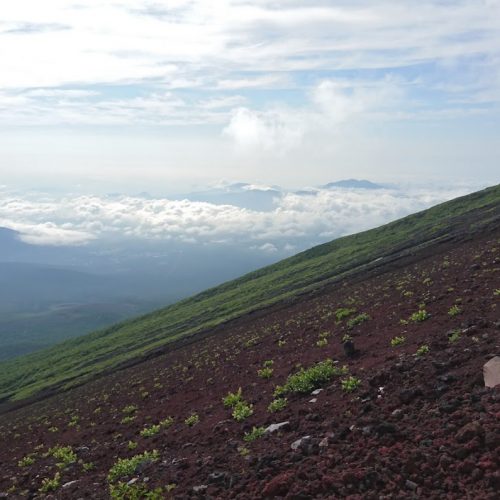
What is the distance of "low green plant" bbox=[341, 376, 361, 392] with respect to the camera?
15512 millimetres

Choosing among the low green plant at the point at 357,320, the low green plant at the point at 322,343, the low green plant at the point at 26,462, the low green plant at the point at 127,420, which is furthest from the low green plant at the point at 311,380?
the low green plant at the point at 26,462

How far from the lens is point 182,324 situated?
314 ft

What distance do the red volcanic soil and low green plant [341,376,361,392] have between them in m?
0.27

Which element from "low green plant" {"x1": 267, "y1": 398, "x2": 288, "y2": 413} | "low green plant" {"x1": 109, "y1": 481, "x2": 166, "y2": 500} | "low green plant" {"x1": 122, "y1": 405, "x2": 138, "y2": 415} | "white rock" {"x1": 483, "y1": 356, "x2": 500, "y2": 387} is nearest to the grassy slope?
"low green plant" {"x1": 122, "y1": 405, "x2": 138, "y2": 415}

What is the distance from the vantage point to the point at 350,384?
1575cm

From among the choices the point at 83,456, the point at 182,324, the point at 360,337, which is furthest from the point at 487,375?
the point at 182,324

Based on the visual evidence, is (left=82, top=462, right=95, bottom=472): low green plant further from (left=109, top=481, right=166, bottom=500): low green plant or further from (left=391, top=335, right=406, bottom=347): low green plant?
(left=391, top=335, right=406, bottom=347): low green plant

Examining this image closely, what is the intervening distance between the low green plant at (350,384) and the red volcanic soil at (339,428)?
0.87 ft

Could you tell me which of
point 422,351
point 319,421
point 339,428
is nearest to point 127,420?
point 319,421

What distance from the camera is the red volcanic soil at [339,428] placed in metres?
10.0

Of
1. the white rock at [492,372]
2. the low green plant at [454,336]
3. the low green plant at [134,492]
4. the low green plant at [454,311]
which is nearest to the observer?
the low green plant at [134,492]

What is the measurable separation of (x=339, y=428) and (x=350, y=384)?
10.3 feet

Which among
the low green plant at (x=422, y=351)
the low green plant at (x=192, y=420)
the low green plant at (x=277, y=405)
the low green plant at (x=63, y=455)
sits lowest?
the low green plant at (x=63, y=455)

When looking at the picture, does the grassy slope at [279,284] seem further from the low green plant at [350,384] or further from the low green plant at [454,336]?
the low green plant at [350,384]
